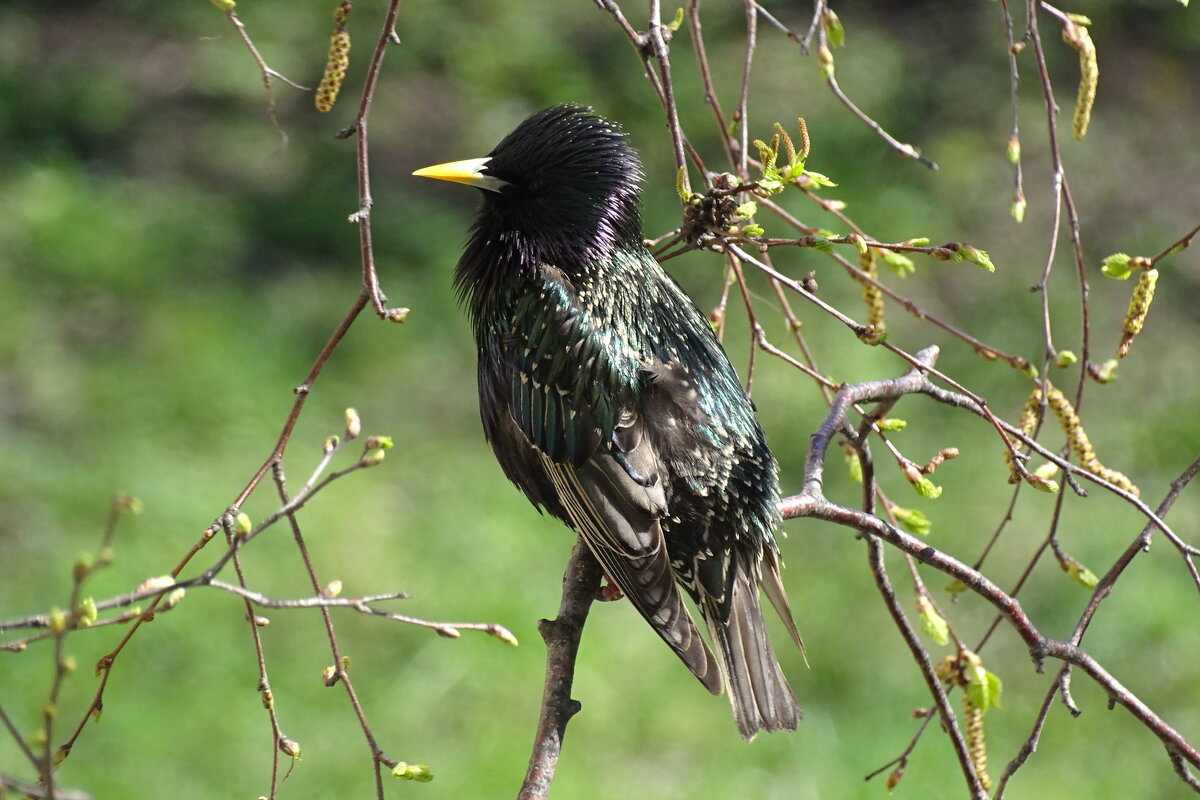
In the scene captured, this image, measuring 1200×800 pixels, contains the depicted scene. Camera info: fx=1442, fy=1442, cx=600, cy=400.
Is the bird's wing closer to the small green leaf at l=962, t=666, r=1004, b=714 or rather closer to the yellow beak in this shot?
the yellow beak

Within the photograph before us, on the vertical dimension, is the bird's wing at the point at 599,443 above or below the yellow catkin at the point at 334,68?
below

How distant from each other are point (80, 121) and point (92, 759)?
2999mm

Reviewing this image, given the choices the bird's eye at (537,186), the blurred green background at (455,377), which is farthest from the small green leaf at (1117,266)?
the blurred green background at (455,377)

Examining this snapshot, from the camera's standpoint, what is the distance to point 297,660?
4.02 m

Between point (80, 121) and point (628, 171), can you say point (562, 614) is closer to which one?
point (628, 171)

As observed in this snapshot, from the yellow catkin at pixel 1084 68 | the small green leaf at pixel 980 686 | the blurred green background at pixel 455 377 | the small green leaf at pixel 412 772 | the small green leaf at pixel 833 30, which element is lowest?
the small green leaf at pixel 412 772

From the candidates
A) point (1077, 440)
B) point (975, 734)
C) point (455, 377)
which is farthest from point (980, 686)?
point (455, 377)

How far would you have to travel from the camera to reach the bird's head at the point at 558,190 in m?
2.57

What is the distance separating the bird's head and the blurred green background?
169cm

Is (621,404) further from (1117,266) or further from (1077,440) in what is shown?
(1117,266)

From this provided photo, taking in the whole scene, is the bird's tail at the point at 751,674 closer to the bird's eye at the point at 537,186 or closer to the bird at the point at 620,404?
the bird at the point at 620,404

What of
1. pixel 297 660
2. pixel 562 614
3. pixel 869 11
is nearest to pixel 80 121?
pixel 297 660

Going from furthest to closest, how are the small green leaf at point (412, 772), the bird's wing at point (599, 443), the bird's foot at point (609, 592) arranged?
the bird's foot at point (609, 592)
the bird's wing at point (599, 443)
the small green leaf at point (412, 772)

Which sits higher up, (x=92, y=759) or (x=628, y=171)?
(x=628, y=171)
